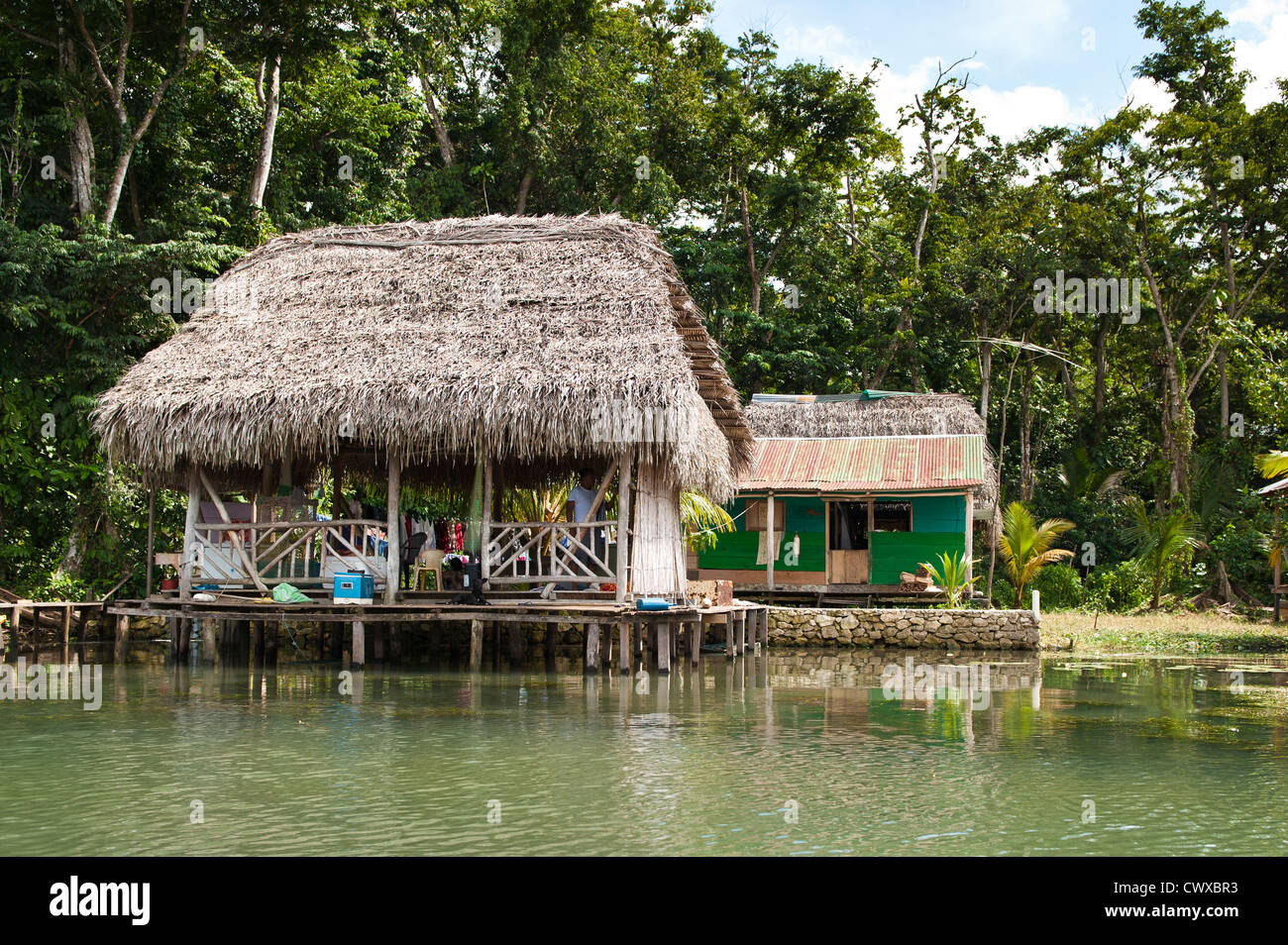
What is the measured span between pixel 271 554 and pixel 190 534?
107 centimetres

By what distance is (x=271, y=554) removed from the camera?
1551cm

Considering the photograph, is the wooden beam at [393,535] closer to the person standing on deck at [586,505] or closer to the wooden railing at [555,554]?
the wooden railing at [555,554]

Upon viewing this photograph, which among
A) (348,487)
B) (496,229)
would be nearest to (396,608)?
(496,229)

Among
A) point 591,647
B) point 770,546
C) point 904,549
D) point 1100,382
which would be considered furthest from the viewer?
point 1100,382

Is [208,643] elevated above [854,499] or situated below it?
below

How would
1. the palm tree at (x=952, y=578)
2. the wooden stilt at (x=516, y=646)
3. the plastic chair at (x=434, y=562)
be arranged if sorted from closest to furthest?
the wooden stilt at (x=516, y=646), the plastic chair at (x=434, y=562), the palm tree at (x=952, y=578)

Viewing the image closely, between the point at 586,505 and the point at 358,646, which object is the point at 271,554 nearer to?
the point at 358,646

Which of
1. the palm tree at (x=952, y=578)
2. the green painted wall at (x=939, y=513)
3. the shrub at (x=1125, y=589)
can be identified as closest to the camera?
the palm tree at (x=952, y=578)

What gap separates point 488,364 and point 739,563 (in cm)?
982

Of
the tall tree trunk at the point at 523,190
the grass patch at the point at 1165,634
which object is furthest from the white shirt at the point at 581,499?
the tall tree trunk at the point at 523,190

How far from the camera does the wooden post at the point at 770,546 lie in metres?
20.8

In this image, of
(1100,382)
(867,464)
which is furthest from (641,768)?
(1100,382)

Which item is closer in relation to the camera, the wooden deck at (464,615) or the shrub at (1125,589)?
the wooden deck at (464,615)

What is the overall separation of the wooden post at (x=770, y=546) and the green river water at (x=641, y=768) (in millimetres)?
7128
